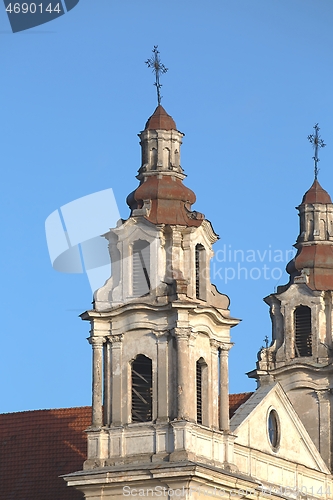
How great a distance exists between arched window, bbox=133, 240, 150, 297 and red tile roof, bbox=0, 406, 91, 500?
16.2 ft

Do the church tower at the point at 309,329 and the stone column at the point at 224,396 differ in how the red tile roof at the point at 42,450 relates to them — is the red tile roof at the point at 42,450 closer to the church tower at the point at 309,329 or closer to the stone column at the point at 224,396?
the church tower at the point at 309,329

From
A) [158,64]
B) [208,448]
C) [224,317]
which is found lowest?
[208,448]

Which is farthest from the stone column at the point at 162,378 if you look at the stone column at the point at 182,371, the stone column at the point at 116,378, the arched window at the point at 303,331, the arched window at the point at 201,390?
the arched window at the point at 303,331

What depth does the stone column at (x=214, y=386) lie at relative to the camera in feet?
136

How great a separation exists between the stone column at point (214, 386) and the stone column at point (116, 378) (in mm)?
2078

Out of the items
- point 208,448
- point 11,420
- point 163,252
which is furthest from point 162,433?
point 11,420

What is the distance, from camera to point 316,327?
1895 inches

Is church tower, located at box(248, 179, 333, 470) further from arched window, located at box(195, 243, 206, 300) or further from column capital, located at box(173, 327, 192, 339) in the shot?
column capital, located at box(173, 327, 192, 339)

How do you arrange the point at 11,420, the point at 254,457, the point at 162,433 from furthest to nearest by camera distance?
the point at 11,420
the point at 254,457
the point at 162,433

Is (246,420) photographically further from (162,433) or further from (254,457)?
(162,433)

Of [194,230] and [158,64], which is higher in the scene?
[158,64]

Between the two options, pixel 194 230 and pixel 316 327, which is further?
pixel 316 327

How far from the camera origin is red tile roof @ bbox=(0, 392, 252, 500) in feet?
144

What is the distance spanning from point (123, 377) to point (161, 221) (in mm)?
3636
